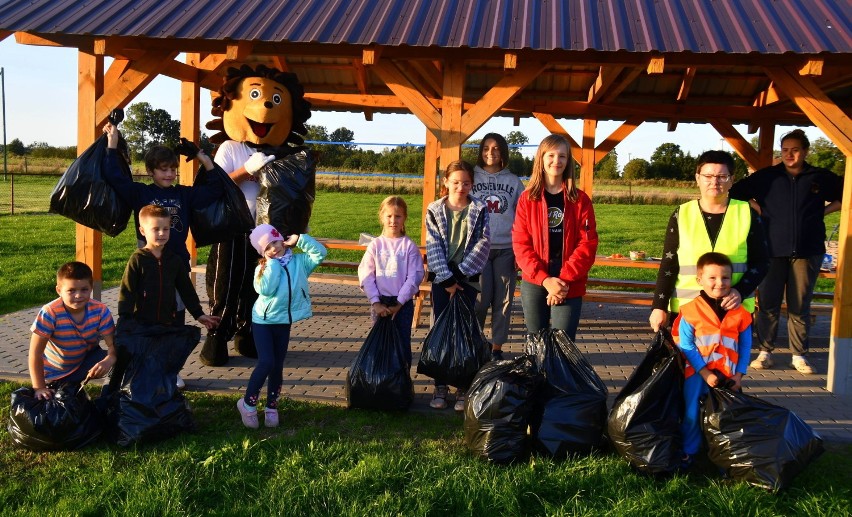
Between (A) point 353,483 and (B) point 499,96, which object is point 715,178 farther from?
(A) point 353,483

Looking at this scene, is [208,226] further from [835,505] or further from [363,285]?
[835,505]

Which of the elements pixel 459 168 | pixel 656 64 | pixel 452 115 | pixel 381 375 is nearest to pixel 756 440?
pixel 381 375

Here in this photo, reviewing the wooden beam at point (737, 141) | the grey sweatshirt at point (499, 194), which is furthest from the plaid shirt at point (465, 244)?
the wooden beam at point (737, 141)

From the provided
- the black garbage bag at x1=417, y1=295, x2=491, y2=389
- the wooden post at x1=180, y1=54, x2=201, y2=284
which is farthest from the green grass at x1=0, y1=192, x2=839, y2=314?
the black garbage bag at x1=417, y1=295, x2=491, y2=389

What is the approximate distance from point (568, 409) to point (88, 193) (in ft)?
10.6

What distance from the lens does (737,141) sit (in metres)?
8.52

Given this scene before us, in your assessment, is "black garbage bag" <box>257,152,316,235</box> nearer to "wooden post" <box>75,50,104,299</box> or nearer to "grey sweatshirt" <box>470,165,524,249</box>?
"wooden post" <box>75,50,104,299</box>

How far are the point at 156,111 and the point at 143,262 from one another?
5281 centimetres

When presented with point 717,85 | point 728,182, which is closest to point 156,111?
point 717,85

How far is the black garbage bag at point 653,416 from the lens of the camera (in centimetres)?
346

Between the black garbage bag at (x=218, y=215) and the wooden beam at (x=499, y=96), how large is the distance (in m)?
1.77

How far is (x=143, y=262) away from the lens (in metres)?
4.07

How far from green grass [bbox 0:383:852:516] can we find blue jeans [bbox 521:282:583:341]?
793 millimetres

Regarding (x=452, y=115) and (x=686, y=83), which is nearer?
(x=452, y=115)
